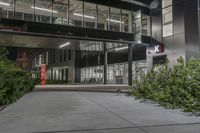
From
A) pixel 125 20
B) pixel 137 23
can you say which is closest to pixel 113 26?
pixel 125 20

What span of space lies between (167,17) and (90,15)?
28.6 ft

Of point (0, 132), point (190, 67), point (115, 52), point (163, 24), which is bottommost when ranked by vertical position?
point (0, 132)

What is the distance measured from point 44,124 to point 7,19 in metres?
16.3

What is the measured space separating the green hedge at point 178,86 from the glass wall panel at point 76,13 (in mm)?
14305

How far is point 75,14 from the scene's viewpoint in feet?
83.7

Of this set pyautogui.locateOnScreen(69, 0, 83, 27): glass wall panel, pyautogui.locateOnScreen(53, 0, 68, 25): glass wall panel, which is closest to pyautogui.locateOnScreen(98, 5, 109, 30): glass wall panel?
pyautogui.locateOnScreen(69, 0, 83, 27): glass wall panel

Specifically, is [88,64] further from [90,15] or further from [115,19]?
[90,15]

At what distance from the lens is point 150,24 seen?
29875 mm

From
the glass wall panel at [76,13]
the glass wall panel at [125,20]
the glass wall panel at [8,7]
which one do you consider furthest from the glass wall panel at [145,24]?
the glass wall panel at [8,7]

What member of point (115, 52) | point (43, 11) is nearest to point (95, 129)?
point (43, 11)

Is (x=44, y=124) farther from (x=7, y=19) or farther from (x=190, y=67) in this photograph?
(x=7, y=19)

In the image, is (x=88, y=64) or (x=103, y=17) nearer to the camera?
(x=103, y=17)

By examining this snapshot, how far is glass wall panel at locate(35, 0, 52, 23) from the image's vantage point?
23391mm

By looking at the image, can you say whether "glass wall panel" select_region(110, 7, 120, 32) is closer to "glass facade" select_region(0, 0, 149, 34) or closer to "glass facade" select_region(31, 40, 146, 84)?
"glass facade" select_region(0, 0, 149, 34)
